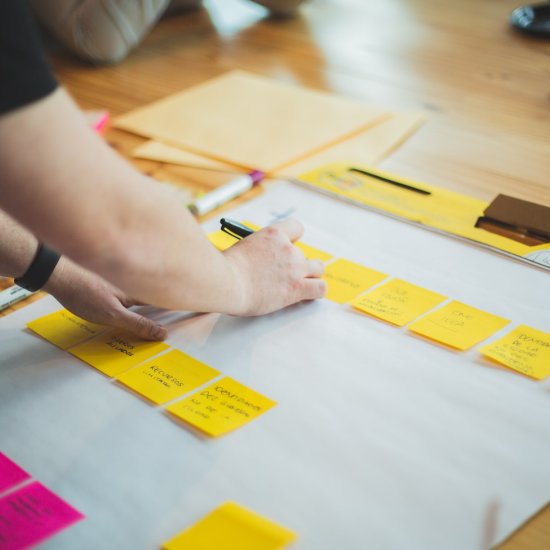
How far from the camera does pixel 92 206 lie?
477 millimetres

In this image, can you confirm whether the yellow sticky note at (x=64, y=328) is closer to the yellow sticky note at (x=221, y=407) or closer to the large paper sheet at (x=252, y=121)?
the yellow sticky note at (x=221, y=407)

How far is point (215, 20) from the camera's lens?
177 cm

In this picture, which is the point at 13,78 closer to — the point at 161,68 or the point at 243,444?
the point at 243,444

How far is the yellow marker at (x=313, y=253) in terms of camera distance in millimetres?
862

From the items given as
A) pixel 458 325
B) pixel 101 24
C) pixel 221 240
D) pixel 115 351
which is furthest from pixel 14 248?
pixel 101 24

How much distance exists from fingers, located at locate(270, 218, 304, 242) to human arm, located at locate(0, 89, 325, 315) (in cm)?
20

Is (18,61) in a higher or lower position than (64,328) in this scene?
higher

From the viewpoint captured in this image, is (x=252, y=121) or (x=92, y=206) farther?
(x=252, y=121)

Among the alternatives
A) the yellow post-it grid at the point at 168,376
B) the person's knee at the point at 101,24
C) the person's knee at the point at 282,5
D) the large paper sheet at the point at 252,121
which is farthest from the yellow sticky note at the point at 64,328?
the person's knee at the point at 282,5

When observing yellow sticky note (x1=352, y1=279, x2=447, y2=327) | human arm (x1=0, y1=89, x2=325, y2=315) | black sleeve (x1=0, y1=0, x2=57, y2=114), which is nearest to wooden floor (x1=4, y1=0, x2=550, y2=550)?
yellow sticky note (x1=352, y1=279, x2=447, y2=327)

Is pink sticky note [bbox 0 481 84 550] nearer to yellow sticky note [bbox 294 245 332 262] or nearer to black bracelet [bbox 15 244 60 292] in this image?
black bracelet [bbox 15 244 60 292]

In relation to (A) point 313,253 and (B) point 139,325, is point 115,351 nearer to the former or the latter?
(B) point 139,325

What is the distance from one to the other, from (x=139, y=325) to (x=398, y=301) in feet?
0.92

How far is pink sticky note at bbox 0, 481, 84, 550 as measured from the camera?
1.76ft
